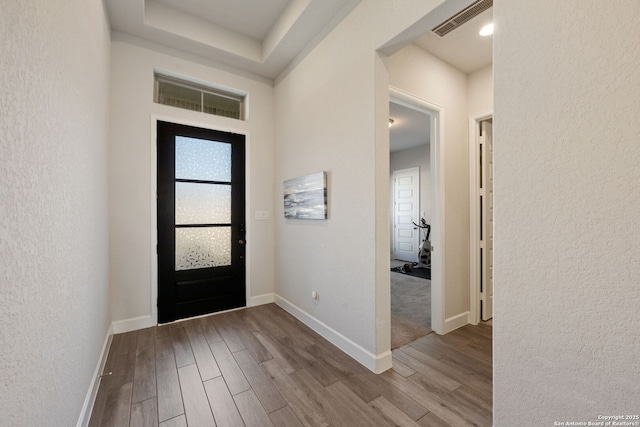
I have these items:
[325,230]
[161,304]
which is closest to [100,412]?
[161,304]

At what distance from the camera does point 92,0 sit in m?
1.73

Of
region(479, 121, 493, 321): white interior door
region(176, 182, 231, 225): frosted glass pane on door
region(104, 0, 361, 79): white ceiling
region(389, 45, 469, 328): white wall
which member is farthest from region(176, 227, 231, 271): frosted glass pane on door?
region(479, 121, 493, 321): white interior door

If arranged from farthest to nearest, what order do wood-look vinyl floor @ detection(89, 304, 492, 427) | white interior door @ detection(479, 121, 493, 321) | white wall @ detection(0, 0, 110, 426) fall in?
white interior door @ detection(479, 121, 493, 321), wood-look vinyl floor @ detection(89, 304, 492, 427), white wall @ detection(0, 0, 110, 426)

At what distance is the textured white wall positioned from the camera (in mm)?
957

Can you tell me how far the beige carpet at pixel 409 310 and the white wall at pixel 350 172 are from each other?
60 centimetres

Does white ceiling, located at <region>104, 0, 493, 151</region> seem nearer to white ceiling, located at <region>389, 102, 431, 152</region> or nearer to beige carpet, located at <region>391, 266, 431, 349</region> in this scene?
white ceiling, located at <region>389, 102, 431, 152</region>

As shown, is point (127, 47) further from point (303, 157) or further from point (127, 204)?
point (303, 157)

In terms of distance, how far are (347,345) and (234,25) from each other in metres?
3.45

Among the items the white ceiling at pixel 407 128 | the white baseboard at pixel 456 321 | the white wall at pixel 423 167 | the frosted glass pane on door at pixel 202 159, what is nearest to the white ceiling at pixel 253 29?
the frosted glass pane on door at pixel 202 159

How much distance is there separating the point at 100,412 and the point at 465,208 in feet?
11.2

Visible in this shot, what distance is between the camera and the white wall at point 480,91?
2.75 metres

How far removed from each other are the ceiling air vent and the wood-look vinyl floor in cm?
268

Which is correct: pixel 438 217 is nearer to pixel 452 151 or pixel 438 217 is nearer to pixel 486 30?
pixel 452 151

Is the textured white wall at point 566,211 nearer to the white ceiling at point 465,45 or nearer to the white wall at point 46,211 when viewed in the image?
the white ceiling at point 465,45
